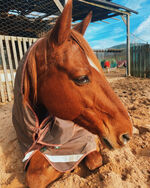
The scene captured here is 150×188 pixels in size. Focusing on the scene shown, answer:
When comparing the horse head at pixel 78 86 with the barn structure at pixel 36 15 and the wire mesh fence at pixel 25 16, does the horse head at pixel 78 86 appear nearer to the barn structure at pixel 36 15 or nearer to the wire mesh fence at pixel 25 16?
the barn structure at pixel 36 15

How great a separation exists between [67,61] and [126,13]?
8.56 metres

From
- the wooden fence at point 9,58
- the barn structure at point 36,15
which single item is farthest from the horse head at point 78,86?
the barn structure at point 36,15

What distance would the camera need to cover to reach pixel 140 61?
7926 mm

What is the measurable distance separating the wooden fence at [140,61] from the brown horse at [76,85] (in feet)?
25.3

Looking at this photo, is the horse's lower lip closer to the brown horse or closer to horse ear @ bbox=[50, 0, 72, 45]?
the brown horse

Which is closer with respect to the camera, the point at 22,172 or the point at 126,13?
the point at 22,172

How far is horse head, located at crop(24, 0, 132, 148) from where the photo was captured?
919 mm

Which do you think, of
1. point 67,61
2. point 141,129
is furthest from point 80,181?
point 141,129

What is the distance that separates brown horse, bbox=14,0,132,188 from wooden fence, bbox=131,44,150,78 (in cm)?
772

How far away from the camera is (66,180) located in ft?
3.62

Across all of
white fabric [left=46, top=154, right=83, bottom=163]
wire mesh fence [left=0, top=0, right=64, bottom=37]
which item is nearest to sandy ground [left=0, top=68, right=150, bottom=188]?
white fabric [left=46, top=154, right=83, bottom=163]

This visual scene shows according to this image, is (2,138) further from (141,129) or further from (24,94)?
(141,129)

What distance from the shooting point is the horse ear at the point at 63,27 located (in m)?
0.82

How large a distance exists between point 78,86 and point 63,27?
0.39 meters
